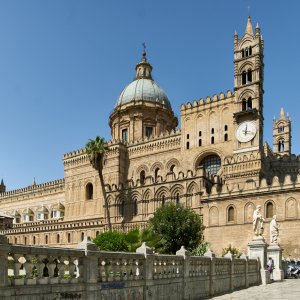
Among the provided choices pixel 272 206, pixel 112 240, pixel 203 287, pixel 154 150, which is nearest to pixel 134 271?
pixel 203 287

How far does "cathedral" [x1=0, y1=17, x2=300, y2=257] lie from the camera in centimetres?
4488

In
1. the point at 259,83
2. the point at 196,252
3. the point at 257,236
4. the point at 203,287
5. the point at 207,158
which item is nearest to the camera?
the point at 203,287

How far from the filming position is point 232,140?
2057 inches

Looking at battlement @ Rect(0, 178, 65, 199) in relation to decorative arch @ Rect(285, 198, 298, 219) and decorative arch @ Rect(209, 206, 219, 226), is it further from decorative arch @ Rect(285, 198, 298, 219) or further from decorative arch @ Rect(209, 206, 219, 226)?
decorative arch @ Rect(285, 198, 298, 219)

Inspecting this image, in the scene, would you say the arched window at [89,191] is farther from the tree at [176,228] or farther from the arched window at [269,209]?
the arched window at [269,209]

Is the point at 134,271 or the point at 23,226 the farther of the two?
the point at 23,226

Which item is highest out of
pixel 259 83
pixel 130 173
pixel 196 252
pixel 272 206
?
pixel 259 83

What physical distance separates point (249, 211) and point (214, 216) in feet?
13.1

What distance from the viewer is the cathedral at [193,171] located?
147 feet

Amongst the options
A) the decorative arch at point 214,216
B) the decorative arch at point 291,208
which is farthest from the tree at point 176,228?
the decorative arch at point 291,208

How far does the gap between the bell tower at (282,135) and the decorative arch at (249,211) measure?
1207 inches

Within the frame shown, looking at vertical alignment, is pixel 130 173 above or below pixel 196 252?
above

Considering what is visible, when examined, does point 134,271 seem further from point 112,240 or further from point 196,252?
point 196,252

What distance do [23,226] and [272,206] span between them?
39.9 m
